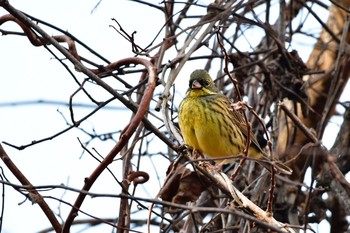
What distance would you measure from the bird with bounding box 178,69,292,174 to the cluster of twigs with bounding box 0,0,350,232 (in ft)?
0.50

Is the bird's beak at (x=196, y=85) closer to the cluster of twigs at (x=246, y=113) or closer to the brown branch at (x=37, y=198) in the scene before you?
the cluster of twigs at (x=246, y=113)

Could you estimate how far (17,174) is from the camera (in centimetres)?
294

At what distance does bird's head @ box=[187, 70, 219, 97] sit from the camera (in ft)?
16.5

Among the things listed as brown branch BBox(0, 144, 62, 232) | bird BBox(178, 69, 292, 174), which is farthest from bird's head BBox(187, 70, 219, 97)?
brown branch BBox(0, 144, 62, 232)

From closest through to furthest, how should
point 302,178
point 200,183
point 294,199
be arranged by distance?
point 200,183
point 302,178
point 294,199

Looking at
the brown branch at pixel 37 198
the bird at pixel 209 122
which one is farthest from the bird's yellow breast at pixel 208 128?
the brown branch at pixel 37 198

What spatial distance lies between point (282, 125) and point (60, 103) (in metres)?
1.91

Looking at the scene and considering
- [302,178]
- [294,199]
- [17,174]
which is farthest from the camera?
[294,199]

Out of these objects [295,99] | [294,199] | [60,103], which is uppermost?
[60,103]

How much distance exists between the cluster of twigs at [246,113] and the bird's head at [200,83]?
187mm

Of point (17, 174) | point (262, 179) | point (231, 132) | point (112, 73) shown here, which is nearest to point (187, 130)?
point (231, 132)

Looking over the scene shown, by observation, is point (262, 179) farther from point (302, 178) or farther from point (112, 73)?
point (112, 73)

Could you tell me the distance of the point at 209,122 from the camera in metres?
4.93

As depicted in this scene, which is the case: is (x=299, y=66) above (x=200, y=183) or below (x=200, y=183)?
above
